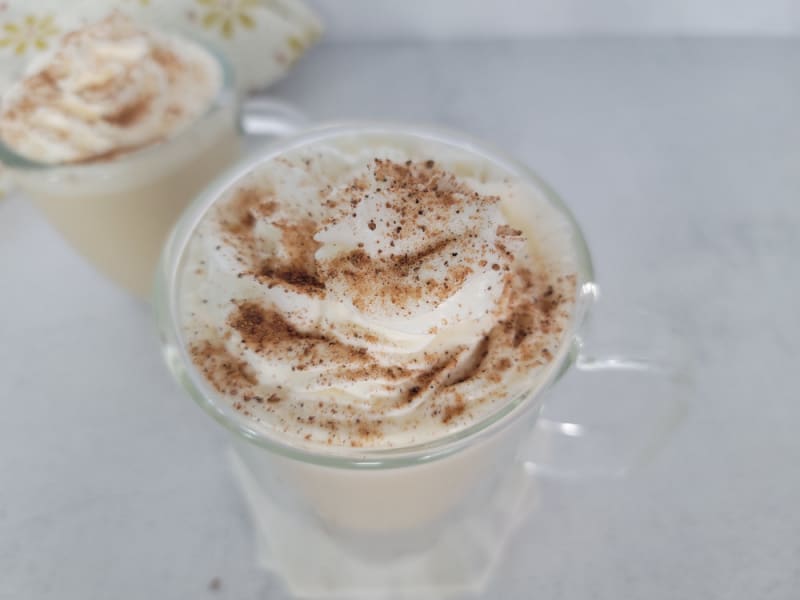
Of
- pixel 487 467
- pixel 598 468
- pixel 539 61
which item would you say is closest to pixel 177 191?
pixel 487 467

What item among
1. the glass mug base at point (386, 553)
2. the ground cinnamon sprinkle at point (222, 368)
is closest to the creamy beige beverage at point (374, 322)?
the ground cinnamon sprinkle at point (222, 368)

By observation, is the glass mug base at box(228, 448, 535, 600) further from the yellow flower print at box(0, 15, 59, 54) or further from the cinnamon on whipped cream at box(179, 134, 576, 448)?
the yellow flower print at box(0, 15, 59, 54)

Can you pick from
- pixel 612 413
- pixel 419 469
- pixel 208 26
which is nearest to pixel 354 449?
pixel 419 469

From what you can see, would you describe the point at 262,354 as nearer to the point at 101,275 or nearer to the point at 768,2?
the point at 101,275

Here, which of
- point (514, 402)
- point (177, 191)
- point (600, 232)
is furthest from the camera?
point (600, 232)

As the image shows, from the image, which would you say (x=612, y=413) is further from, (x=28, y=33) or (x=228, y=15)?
(x=28, y=33)

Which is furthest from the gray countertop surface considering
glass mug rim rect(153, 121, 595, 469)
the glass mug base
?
glass mug rim rect(153, 121, 595, 469)
